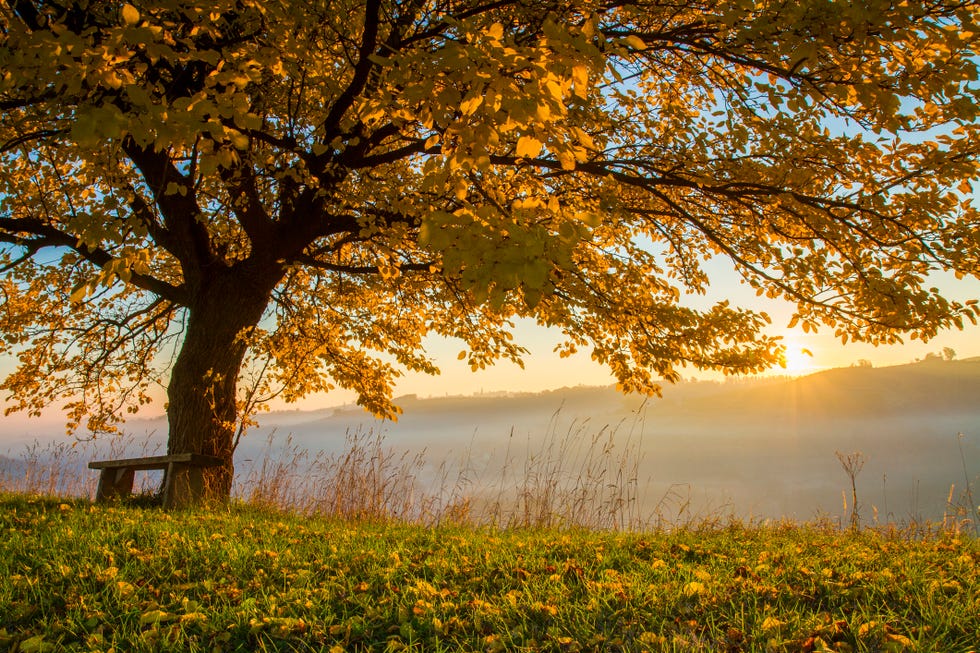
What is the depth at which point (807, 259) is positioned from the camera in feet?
21.3

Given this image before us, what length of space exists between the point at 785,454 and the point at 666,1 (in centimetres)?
12197

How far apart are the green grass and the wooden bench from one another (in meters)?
1.76

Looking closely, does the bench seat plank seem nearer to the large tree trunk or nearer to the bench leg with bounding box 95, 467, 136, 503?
the bench leg with bounding box 95, 467, 136, 503

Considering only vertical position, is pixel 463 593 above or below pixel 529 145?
below

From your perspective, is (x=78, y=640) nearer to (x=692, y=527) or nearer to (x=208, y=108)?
(x=208, y=108)

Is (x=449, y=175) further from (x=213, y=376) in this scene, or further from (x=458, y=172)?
(x=213, y=376)

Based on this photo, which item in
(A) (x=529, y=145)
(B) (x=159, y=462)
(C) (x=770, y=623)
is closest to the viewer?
(C) (x=770, y=623)

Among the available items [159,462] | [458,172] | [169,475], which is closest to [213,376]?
[159,462]

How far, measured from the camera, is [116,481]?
7867 millimetres

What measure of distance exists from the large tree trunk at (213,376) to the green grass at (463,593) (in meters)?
Result: 2.68

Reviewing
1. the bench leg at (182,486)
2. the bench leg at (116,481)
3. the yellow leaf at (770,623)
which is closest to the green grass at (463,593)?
the yellow leaf at (770,623)

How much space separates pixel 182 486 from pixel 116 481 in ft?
4.77

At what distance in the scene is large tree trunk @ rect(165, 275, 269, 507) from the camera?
7.90 metres

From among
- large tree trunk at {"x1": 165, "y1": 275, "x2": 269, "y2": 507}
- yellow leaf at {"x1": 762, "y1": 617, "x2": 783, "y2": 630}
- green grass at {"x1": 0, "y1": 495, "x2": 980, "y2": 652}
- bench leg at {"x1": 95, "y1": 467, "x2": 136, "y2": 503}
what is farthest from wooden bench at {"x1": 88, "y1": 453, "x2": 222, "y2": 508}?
yellow leaf at {"x1": 762, "y1": 617, "x2": 783, "y2": 630}
